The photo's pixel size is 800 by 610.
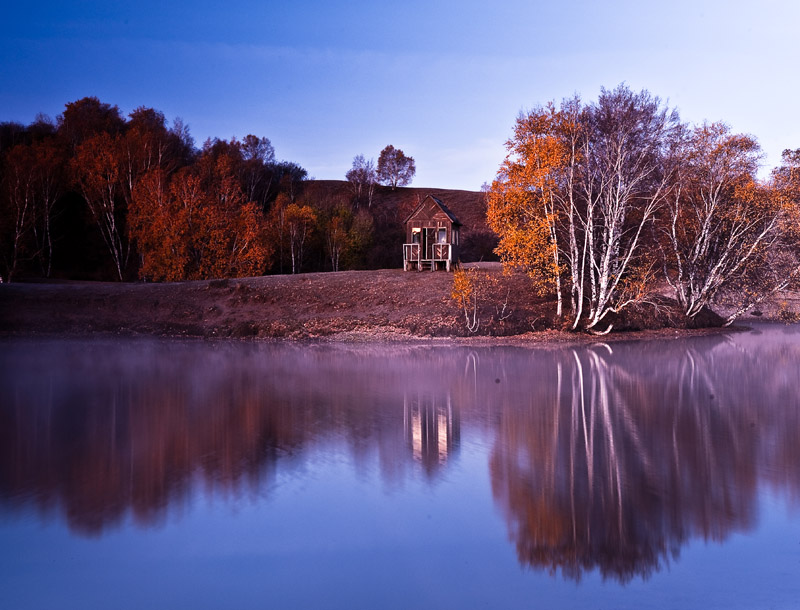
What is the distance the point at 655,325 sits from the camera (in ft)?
121

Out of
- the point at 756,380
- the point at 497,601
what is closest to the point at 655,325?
the point at 756,380

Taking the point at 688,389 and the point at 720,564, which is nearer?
the point at 720,564

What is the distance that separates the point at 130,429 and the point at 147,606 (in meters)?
7.48

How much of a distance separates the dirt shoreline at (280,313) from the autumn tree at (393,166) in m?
83.4

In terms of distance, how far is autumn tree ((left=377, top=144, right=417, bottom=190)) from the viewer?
404 ft

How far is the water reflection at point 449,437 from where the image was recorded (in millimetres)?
8289

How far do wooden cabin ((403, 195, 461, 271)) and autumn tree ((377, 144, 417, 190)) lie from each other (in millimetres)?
73251

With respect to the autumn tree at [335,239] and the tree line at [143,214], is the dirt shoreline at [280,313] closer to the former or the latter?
the tree line at [143,214]

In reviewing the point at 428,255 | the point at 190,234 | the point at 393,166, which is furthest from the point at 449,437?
the point at 393,166

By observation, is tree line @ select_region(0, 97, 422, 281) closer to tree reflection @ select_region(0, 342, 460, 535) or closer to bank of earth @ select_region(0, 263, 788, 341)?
bank of earth @ select_region(0, 263, 788, 341)

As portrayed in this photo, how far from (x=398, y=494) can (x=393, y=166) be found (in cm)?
11764

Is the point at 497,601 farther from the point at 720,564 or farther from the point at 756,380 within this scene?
the point at 756,380

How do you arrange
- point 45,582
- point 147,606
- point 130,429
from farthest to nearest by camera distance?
1. point 130,429
2. point 45,582
3. point 147,606

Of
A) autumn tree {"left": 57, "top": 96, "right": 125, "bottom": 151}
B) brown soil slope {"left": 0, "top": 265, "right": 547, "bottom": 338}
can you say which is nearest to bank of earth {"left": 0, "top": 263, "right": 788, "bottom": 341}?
brown soil slope {"left": 0, "top": 265, "right": 547, "bottom": 338}
